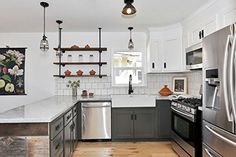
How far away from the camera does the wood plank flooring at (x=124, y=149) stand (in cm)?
378

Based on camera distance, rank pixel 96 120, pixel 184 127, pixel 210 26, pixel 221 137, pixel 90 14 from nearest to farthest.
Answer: pixel 221 137 → pixel 210 26 → pixel 184 127 → pixel 90 14 → pixel 96 120

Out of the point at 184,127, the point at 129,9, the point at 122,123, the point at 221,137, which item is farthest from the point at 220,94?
the point at 122,123

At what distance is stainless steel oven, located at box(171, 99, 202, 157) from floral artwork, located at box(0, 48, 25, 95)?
346cm

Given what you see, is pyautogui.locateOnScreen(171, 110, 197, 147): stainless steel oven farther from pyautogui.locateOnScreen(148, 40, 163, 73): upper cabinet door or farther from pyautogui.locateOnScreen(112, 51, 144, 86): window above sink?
pyautogui.locateOnScreen(112, 51, 144, 86): window above sink

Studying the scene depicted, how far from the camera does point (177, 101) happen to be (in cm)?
377

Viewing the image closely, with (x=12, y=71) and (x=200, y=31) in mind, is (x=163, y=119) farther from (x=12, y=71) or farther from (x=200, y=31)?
(x=12, y=71)

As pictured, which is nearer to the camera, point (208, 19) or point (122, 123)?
point (208, 19)

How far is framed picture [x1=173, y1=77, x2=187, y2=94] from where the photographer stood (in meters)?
4.93

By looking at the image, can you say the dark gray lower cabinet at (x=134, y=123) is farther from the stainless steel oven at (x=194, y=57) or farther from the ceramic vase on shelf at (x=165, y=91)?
the stainless steel oven at (x=194, y=57)

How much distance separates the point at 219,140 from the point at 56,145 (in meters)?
1.71

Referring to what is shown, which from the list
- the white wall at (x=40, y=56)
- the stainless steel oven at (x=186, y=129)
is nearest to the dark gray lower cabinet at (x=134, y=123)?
the stainless steel oven at (x=186, y=129)

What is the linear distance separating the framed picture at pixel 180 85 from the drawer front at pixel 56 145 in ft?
10.1

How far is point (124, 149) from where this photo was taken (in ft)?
13.3

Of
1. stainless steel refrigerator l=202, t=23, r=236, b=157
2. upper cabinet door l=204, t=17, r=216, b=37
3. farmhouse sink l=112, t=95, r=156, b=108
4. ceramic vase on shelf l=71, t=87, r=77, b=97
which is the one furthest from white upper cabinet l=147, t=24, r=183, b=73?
stainless steel refrigerator l=202, t=23, r=236, b=157
